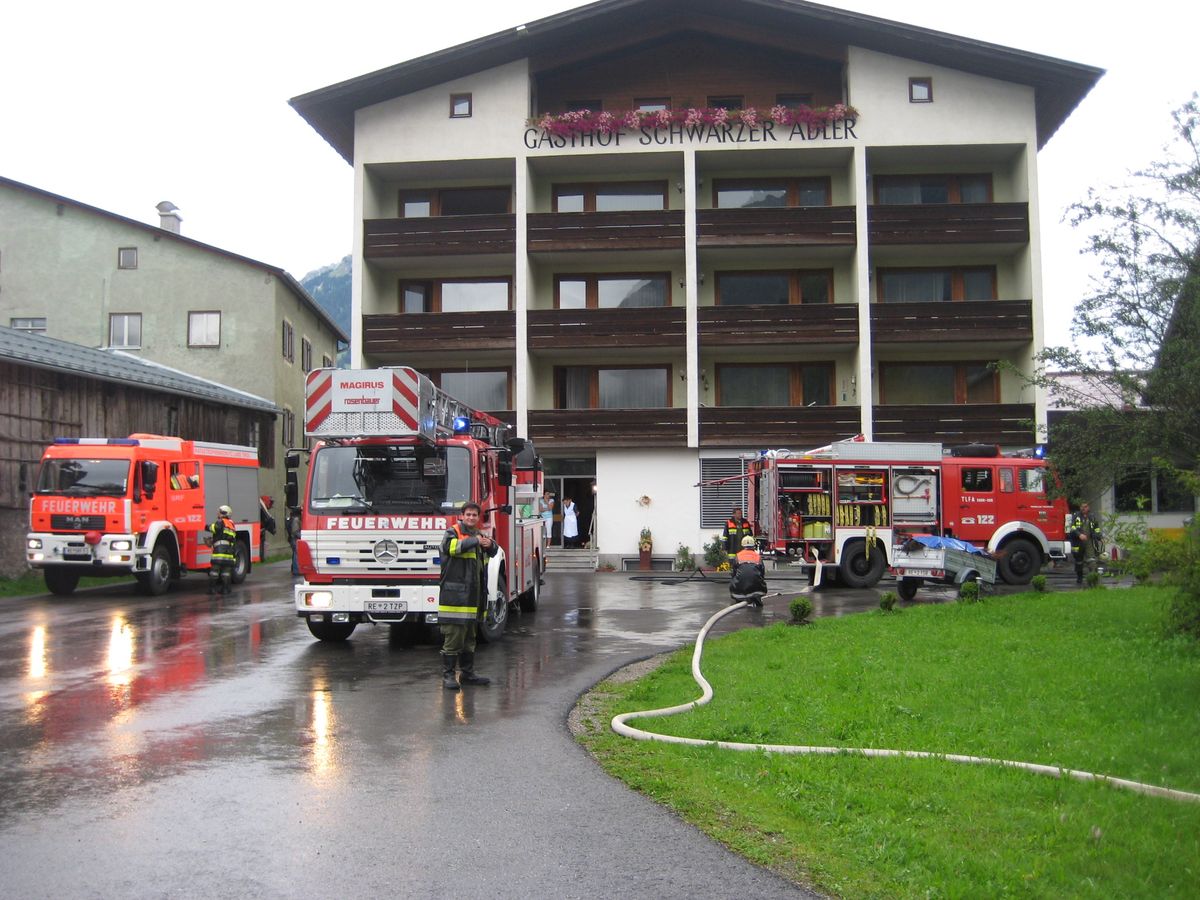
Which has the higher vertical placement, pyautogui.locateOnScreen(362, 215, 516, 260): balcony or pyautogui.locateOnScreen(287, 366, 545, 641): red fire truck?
pyautogui.locateOnScreen(362, 215, 516, 260): balcony

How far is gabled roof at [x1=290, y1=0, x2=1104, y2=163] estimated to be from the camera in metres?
32.0

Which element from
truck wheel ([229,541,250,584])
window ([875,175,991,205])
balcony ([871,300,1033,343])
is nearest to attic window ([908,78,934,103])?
window ([875,175,991,205])

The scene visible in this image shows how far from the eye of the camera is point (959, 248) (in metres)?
33.1

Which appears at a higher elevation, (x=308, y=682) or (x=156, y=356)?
(x=156, y=356)

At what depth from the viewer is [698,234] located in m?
32.8

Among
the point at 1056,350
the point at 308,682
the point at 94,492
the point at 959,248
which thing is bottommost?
the point at 308,682

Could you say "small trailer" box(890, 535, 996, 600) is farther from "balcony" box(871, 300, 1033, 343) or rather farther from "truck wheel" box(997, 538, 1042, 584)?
"balcony" box(871, 300, 1033, 343)

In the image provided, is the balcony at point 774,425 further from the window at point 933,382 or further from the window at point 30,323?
the window at point 30,323

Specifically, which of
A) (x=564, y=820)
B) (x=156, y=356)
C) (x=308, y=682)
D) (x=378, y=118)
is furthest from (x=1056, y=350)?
(x=156, y=356)

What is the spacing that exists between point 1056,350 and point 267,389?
28730 mm

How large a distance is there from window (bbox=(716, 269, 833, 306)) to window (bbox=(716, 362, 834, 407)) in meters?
2.13

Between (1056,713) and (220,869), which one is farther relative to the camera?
(1056,713)

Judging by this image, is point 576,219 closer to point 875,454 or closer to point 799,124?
point 799,124

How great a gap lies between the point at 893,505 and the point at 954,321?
1223cm
